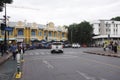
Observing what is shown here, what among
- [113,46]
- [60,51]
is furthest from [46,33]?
[113,46]

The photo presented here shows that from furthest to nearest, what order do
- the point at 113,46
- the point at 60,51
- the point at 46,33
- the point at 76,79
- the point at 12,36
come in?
the point at 46,33 < the point at 12,36 < the point at 60,51 < the point at 113,46 < the point at 76,79

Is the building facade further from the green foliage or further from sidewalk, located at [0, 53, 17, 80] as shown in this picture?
sidewalk, located at [0, 53, 17, 80]

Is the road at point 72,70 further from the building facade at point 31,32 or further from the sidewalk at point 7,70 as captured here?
the building facade at point 31,32

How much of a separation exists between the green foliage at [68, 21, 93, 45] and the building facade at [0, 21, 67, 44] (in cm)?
1024

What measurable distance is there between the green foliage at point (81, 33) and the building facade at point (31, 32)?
1024 centimetres

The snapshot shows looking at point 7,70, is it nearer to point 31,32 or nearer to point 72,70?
point 72,70

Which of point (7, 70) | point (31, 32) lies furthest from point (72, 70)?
point (31, 32)

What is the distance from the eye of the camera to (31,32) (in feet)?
326

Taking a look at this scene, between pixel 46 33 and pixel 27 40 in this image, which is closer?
pixel 27 40

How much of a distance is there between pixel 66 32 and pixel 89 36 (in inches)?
371

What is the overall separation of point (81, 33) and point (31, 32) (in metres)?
27.8

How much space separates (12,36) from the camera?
9356 centimetres

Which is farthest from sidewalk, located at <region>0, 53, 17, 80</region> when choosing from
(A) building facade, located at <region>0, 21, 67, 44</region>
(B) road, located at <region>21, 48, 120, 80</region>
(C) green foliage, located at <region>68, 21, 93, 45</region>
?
(C) green foliage, located at <region>68, 21, 93, 45</region>

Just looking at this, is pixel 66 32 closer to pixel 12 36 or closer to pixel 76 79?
pixel 12 36
